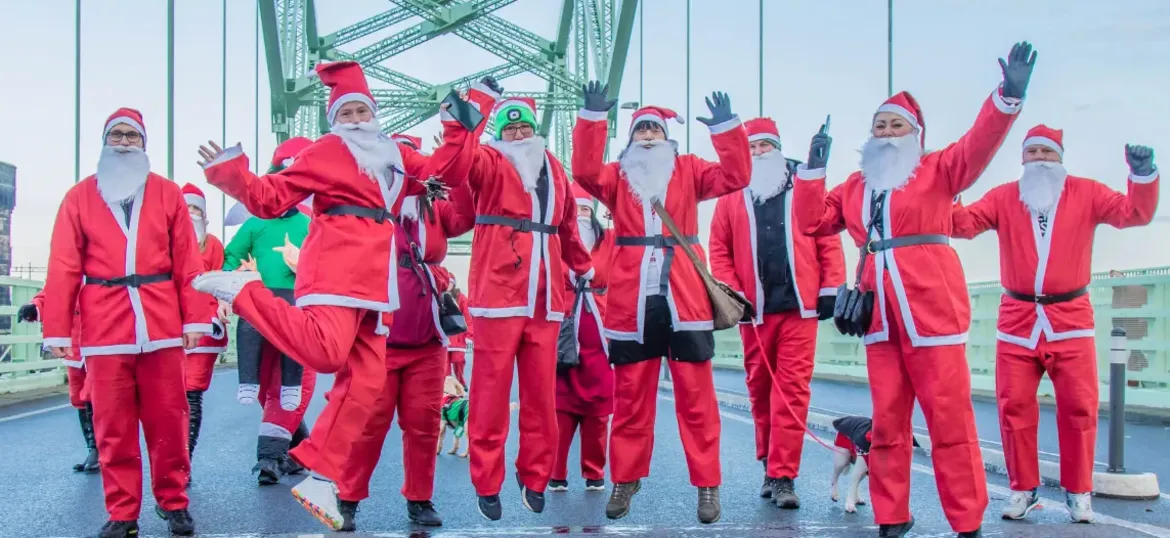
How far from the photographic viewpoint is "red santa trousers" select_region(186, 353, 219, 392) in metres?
6.42

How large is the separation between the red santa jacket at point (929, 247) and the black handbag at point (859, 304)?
3 centimetres

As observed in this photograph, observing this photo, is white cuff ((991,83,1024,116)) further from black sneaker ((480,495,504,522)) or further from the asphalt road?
black sneaker ((480,495,504,522))

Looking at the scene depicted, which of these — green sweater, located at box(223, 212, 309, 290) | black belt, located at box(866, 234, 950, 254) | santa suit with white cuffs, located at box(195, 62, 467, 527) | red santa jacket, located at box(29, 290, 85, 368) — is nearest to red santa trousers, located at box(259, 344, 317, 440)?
green sweater, located at box(223, 212, 309, 290)

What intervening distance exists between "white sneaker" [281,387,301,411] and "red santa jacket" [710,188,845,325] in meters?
2.59

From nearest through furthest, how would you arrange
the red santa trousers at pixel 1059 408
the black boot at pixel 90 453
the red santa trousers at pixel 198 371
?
the red santa trousers at pixel 1059 408 → the red santa trousers at pixel 198 371 → the black boot at pixel 90 453

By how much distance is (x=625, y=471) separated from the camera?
4.91 m

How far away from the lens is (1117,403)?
581 centimetres

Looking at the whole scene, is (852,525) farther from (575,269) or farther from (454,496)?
(454,496)

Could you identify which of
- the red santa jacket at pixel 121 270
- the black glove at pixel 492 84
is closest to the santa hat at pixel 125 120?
the red santa jacket at pixel 121 270

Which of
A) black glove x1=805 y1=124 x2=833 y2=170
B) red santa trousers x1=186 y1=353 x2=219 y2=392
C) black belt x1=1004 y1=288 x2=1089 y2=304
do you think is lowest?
red santa trousers x1=186 y1=353 x2=219 y2=392

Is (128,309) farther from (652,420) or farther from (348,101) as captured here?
(652,420)

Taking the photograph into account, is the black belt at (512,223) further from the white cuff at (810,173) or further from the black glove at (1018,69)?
the black glove at (1018,69)

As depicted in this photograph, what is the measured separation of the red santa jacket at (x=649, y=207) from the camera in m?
4.91

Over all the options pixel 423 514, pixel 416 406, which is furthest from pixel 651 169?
pixel 423 514
